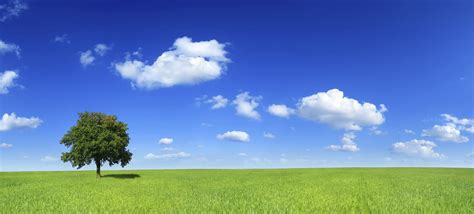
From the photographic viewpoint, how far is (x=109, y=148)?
56.1 m

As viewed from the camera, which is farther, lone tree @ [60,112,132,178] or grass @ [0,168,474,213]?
lone tree @ [60,112,132,178]

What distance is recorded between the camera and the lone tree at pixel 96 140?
56.3 meters

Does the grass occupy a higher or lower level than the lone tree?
lower

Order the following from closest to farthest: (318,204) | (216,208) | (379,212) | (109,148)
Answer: (379,212) < (216,208) < (318,204) < (109,148)

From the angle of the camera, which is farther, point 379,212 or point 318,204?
point 318,204

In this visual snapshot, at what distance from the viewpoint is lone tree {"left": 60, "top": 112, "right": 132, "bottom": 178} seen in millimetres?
56344


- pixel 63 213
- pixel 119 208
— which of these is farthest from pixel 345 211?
pixel 63 213

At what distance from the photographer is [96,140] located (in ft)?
186

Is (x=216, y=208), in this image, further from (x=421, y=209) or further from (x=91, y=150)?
(x=91, y=150)

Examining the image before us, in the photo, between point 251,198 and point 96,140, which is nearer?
point 251,198

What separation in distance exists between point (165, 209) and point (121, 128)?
1696 inches

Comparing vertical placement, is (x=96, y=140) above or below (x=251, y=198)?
above

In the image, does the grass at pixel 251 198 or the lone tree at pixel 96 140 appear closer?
the grass at pixel 251 198

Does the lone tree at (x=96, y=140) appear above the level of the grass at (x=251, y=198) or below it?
above
